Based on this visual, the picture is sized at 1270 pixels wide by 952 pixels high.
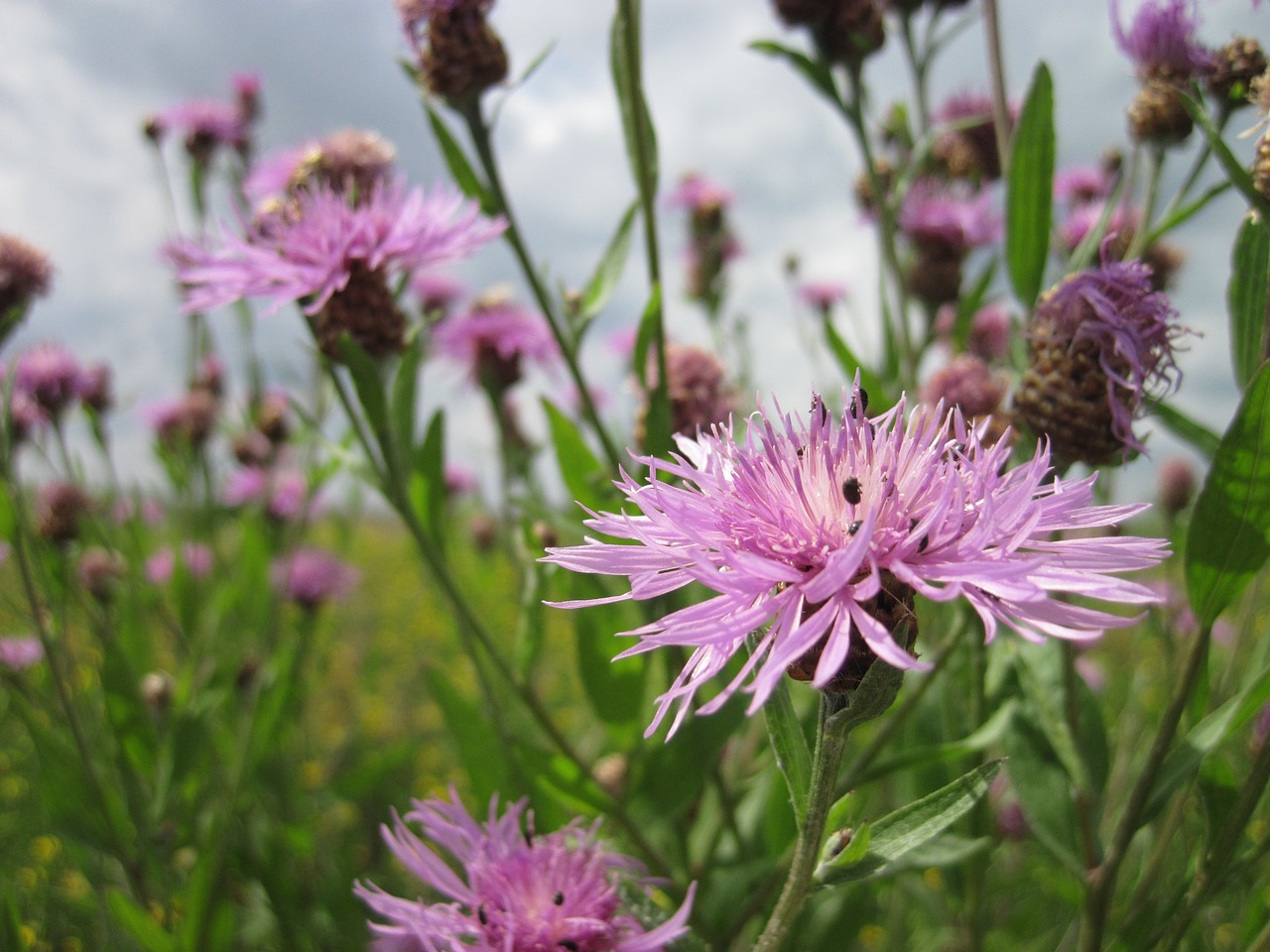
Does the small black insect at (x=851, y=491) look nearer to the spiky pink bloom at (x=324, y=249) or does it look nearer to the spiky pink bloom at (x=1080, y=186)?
the spiky pink bloom at (x=324, y=249)

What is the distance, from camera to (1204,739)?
0.98m

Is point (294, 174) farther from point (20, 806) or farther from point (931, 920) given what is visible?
point (20, 806)

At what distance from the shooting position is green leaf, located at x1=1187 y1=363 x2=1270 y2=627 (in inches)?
33.5

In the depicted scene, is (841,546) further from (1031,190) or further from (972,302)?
(972,302)

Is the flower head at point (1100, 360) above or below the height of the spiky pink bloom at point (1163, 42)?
below

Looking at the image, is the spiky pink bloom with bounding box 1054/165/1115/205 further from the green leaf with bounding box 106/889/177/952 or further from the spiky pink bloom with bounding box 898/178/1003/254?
the green leaf with bounding box 106/889/177/952

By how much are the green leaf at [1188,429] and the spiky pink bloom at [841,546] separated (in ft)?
1.44

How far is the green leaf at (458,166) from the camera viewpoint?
1.46 m

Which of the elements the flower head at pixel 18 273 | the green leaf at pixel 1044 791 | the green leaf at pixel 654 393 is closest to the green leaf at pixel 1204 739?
the green leaf at pixel 1044 791

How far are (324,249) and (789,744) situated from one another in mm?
1014

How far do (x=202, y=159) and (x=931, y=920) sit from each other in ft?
10.7

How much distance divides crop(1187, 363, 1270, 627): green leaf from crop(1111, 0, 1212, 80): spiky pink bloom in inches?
31.7

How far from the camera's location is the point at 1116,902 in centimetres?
177

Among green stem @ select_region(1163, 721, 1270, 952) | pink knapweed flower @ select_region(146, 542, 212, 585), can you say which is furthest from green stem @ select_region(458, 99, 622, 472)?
pink knapweed flower @ select_region(146, 542, 212, 585)
